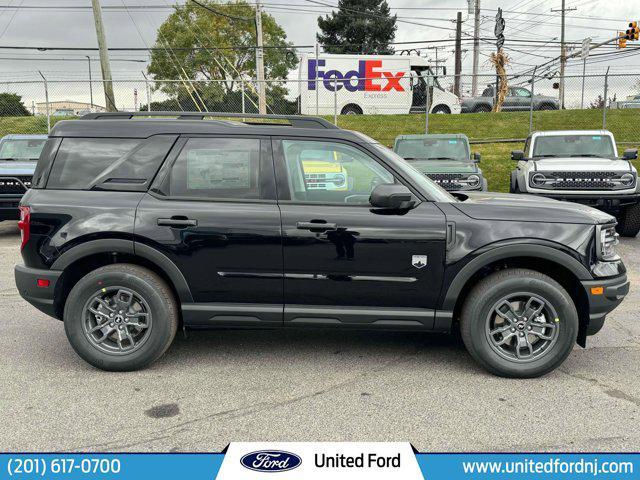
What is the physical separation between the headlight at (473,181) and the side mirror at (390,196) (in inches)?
267

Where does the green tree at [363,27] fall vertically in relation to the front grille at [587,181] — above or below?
above

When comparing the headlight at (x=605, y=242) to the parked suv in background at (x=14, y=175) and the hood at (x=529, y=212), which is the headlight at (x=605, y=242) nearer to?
the hood at (x=529, y=212)

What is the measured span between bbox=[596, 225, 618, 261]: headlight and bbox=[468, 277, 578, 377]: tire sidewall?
40 cm

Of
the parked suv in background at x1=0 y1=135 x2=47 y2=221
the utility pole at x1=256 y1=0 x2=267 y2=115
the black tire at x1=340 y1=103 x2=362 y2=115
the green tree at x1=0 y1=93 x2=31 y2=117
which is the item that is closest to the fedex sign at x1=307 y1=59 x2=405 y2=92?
the black tire at x1=340 y1=103 x2=362 y2=115

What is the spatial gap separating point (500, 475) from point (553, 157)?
9123 mm

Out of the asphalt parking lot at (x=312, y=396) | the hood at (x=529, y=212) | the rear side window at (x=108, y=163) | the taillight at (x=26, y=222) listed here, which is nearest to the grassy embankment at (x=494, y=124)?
the hood at (x=529, y=212)

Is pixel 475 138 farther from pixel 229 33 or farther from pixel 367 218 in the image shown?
pixel 229 33

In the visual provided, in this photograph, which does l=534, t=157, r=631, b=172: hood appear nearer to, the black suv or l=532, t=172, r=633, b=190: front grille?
l=532, t=172, r=633, b=190: front grille

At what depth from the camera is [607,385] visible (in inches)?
163

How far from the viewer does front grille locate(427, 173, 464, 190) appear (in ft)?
34.8

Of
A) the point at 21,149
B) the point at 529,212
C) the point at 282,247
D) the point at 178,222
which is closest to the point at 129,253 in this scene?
the point at 178,222

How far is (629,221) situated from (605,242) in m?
6.97

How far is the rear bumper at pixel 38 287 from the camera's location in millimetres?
4309

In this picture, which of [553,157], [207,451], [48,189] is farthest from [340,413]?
[553,157]
